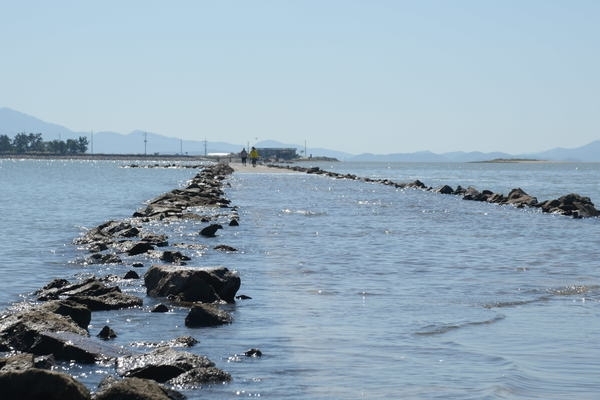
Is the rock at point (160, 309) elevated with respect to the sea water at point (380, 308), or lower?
elevated

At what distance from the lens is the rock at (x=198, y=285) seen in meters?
16.4

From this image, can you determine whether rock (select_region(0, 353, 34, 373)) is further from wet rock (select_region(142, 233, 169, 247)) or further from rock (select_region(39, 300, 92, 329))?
wet rock (select_region(142, 233, 169, 247))

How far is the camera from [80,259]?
23.9 meters

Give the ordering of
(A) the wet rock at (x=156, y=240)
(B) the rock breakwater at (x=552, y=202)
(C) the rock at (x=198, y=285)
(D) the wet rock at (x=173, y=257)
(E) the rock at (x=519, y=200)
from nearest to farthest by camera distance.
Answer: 1. (C) the rock at (x=198, y=285)
2. (D) the wet rock at (x=173, y=257)
3. (A) the wet rock at (x=156, y=240)
4. (B) the rock breakwater at (x=552, y=202)
5. (E) the rock at (x=519, y=200)

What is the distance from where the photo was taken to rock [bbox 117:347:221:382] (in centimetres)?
1090

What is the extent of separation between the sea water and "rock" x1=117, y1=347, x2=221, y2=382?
357mm

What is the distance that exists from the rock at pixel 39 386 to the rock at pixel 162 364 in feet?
5.87

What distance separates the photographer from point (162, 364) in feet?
35.9

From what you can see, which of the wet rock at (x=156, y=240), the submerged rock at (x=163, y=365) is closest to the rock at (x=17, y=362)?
the submerged rock at (x=163, y=365)

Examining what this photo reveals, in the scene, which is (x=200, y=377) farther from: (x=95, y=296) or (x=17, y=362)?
(x=95, y=296)

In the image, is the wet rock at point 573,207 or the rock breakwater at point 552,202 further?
the rock breakwater at point 552,202

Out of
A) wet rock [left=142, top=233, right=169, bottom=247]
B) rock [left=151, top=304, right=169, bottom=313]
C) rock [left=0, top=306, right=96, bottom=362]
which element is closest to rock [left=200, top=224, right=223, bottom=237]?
wet rock [left=142, top=233, right=169, bottom=247]

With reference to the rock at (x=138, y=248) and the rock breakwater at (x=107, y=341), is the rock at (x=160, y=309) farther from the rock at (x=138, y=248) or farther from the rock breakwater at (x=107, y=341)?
the rock at (x=138, y=248)

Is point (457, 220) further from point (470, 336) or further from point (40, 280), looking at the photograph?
point (470, 336)
